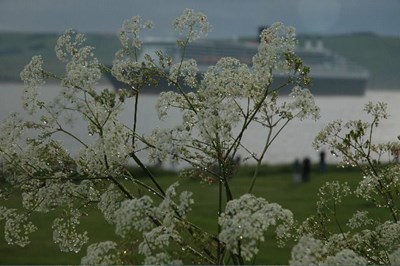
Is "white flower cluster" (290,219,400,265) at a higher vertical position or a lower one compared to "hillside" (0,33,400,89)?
lower

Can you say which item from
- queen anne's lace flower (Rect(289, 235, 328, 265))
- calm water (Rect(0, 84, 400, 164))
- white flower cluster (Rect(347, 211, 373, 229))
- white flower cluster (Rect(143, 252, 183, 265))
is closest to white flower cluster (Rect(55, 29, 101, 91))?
white flower cluster (Rect(143, 252, 183, 265))

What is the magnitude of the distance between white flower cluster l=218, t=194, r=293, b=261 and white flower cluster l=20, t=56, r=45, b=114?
0.62 m

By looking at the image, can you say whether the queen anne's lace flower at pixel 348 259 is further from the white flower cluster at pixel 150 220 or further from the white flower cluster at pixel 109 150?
the white flower cluster at pixel 109 150

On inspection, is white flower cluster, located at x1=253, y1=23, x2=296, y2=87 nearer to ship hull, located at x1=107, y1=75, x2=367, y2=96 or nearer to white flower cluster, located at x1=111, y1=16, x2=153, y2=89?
white flower cluster, located at x1=111, y1=16, x2=153, y2=89

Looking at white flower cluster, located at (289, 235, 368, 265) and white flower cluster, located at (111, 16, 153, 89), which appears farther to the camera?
white flower cluster, located at (111, 16, 153, 89)

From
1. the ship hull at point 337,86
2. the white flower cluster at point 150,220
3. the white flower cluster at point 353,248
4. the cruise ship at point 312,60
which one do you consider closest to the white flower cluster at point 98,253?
the white flower cluster at point 150,220

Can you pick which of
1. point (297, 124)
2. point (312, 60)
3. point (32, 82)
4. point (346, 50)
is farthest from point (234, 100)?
point (346, 50)

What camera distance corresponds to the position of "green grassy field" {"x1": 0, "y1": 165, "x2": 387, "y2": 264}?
6074mm

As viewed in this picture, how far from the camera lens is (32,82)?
5.53ft

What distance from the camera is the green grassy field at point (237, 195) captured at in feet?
19.9

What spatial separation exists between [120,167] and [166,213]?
13.4 inches

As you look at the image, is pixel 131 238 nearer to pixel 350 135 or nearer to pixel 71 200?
pixel 71 200

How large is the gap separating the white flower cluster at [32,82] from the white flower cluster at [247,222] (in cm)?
62

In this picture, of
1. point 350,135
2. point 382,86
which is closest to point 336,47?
point 382,86
